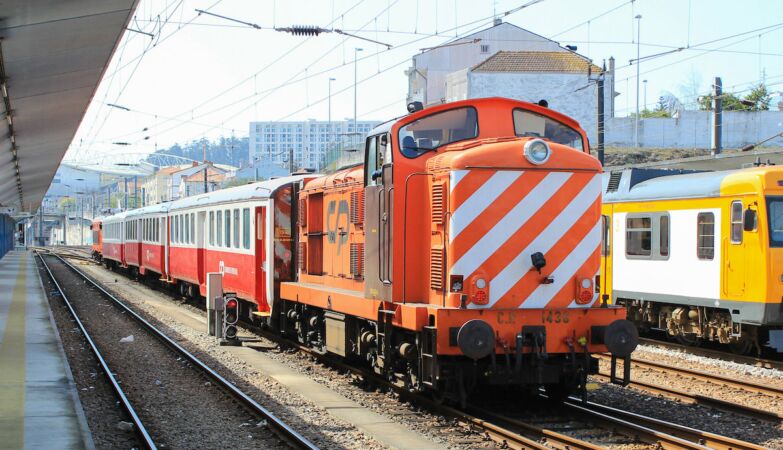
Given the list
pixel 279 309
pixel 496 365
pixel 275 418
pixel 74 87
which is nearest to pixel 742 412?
pixel 496 365

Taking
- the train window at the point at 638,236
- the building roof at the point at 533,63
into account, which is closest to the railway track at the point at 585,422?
the train window at the point at 638,236

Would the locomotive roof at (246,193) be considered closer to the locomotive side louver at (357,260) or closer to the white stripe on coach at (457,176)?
the locomotive side louver at (357,260)

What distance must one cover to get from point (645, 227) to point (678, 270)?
1.35 meters

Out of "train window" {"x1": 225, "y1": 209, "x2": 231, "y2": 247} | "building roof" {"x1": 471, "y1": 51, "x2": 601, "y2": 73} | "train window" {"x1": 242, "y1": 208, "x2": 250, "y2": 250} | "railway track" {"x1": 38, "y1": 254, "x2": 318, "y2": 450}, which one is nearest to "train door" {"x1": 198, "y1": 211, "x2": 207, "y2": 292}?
"railway track" {"x1": 38, "y1": 254, "x2": 318, "y2": 450}

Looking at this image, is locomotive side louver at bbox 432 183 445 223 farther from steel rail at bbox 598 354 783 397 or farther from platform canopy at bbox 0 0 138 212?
steel rail at bbox 598 354 783 397

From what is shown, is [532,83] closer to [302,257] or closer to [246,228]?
[246,228]

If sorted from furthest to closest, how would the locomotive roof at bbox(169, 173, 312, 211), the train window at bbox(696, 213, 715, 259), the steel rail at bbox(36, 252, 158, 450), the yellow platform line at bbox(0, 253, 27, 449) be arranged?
1. the locomotive roof at bbox(169, 173, 312, 211)
2. the train window at bbox(696, 213, 715, 259)
3. the steel rail at bbox(36, 252, 158, 450)
4. the yellow platform line at bbox(0, 253, 27, 449)

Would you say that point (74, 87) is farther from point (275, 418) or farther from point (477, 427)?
point (477, 427)

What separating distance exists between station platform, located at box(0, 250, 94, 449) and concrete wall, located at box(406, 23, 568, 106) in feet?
171

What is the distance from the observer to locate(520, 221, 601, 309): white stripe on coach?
374 inches

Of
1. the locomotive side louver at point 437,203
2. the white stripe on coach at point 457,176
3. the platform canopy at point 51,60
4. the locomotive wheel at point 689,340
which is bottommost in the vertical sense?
the locomotive wheel at point 689,340

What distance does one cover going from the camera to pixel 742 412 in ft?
32.6

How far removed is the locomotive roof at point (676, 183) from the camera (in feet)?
46.2

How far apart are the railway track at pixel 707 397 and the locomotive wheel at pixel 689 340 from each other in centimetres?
286
